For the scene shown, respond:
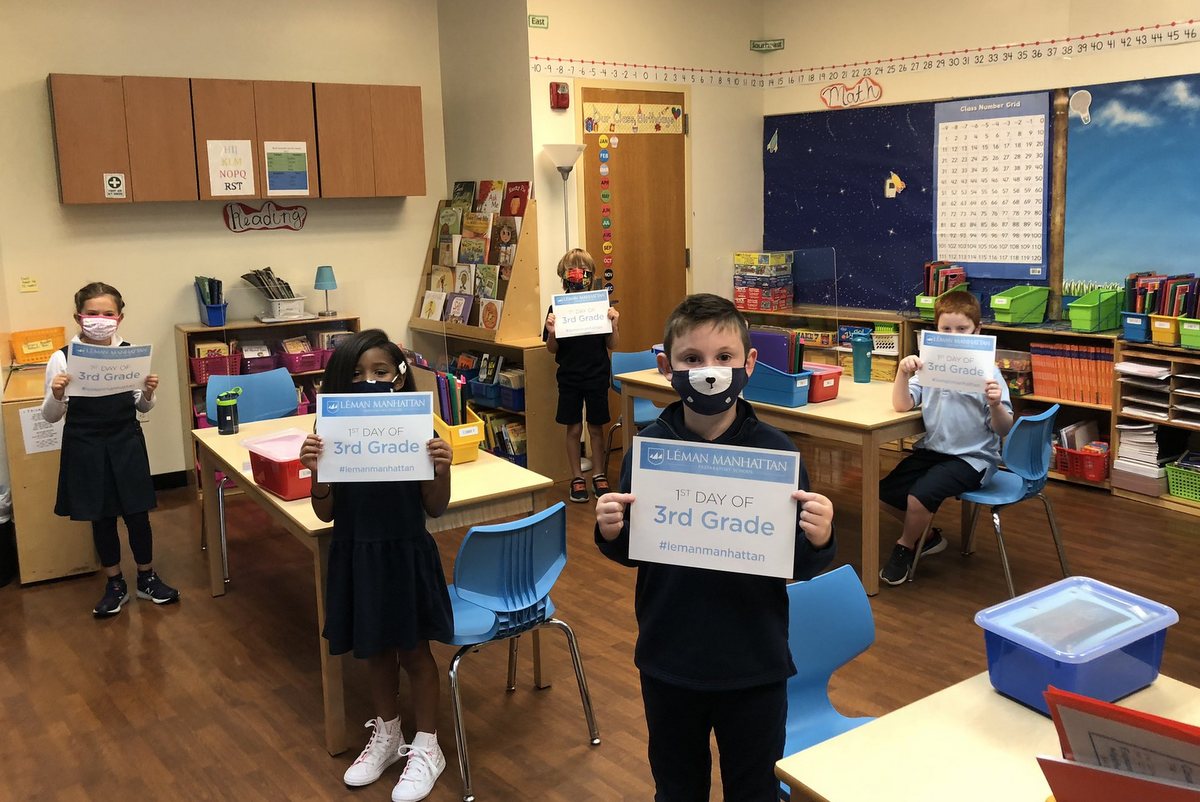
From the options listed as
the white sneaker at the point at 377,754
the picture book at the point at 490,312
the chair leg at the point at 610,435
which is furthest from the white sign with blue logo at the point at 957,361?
the picture book at the point at 490,312

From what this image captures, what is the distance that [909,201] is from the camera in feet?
22.6

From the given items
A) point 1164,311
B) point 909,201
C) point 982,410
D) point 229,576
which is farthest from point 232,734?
point 909,201

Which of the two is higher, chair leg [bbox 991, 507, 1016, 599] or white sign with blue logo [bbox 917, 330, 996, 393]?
white sign with blue logo [bbox 917, 330, 996, 393]

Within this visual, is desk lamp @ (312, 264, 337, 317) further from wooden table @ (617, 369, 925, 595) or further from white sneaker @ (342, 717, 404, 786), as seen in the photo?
white sneaker @ (342, 717, 404, 786)

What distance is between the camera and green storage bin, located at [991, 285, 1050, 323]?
602 cm

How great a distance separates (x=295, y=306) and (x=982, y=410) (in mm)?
4159

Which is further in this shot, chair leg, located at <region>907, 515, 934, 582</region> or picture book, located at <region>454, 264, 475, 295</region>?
picture book, located at <region>454, 264, 475, 295</region>

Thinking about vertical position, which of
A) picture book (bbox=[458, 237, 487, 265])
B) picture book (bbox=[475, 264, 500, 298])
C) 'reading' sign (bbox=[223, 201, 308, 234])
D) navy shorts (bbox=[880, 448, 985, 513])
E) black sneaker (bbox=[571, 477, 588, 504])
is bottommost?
black sneaker (bbox=[571, 477, 588, 504])

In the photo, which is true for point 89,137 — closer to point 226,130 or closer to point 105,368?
point 226,130

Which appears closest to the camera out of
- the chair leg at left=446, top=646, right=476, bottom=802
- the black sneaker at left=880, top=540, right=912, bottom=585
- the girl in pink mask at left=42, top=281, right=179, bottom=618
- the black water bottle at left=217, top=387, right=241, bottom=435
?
the chair leg at left=446, top=646, right=476, bottom=802

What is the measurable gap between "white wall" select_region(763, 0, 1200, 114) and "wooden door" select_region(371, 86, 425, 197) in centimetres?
272

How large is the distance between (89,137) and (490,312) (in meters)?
2.45

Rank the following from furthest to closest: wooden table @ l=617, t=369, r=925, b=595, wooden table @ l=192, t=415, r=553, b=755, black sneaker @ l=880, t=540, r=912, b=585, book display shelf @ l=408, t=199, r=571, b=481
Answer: book display shelf @ l=408, t=199, r=571, b=481
black sneaker @ l=880, t=540, r=912, b=585
wooden table @ l=617, t=369, r=925, b=595
wooden table @ l=192, t=415, r=553, b=755

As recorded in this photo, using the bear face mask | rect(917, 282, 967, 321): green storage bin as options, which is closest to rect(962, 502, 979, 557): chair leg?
rect(917, 282, 967, 321): green storage bin
